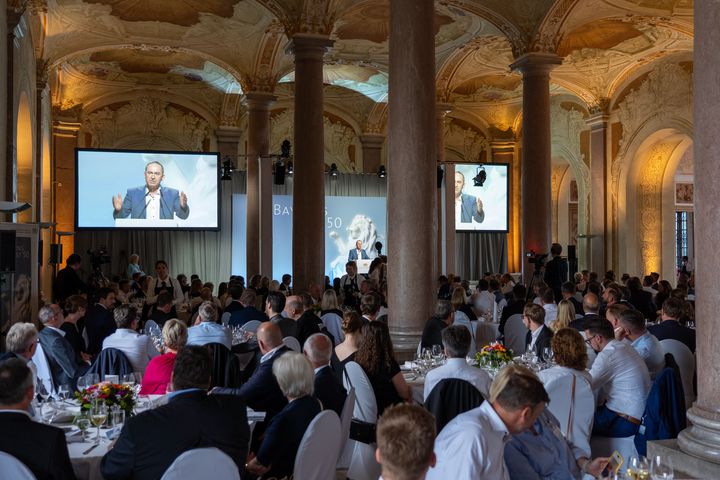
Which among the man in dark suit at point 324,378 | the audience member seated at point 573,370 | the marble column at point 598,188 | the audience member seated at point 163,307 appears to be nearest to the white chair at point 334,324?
the audience member seated at point 163,307

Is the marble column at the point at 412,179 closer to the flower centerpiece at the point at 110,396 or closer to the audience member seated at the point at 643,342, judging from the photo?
the audience member seated at the point at 643,342

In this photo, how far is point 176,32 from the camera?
17.5m

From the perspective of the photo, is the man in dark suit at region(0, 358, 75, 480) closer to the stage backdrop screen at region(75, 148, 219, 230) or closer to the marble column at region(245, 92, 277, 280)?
the marble column at region(245, 92, 277, 280)

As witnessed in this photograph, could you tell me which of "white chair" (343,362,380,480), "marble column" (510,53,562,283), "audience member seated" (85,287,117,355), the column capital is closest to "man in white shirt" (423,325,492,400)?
"white chair" (343,362,380,480)

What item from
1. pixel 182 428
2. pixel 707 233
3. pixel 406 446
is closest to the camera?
pixel 406 446

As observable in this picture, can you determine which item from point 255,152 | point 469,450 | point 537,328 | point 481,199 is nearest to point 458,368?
point 469,450

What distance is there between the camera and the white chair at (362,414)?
196 inches

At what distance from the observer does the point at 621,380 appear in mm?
5344

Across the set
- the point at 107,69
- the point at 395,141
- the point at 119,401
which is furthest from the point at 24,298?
the point at 107,69

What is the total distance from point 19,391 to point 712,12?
11.8 ft

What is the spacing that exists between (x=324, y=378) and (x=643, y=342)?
9.75ft

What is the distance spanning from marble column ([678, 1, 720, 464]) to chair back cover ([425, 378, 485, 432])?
1.19 metres

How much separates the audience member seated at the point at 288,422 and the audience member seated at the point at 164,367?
60.8 inches

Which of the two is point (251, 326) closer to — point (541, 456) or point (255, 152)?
point (541, 456)
